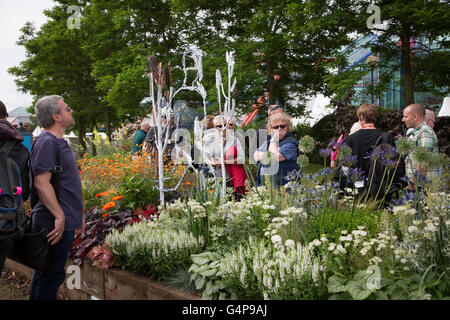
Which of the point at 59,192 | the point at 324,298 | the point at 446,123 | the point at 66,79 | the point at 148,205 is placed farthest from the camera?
the point at 66,79

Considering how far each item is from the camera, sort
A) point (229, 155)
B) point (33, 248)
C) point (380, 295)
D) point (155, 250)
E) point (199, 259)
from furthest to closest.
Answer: point (229, 155) → point (155, 250) → point (199, 259) → point (33, 248) → point (380, 295)

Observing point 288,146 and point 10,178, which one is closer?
point 10,178

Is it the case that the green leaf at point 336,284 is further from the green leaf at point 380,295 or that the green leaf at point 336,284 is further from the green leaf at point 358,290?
the green leaf at point 380,295

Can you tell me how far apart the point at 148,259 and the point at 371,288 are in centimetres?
178

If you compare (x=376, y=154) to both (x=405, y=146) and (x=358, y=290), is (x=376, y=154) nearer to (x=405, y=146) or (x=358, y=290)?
(x=405, y=146)

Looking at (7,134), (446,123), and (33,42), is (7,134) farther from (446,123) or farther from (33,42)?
(33,42)

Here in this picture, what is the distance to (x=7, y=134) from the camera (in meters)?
2.54

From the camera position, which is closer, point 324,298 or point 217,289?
point 324,298

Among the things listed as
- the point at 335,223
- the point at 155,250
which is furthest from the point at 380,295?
the point at 155,250

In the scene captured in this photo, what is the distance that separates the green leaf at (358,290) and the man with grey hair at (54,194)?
6.67ft

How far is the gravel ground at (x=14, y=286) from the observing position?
3.75 m

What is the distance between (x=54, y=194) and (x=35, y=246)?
390mm

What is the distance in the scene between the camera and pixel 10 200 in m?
2.39

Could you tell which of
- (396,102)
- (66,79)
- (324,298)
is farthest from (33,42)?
(324,298)
